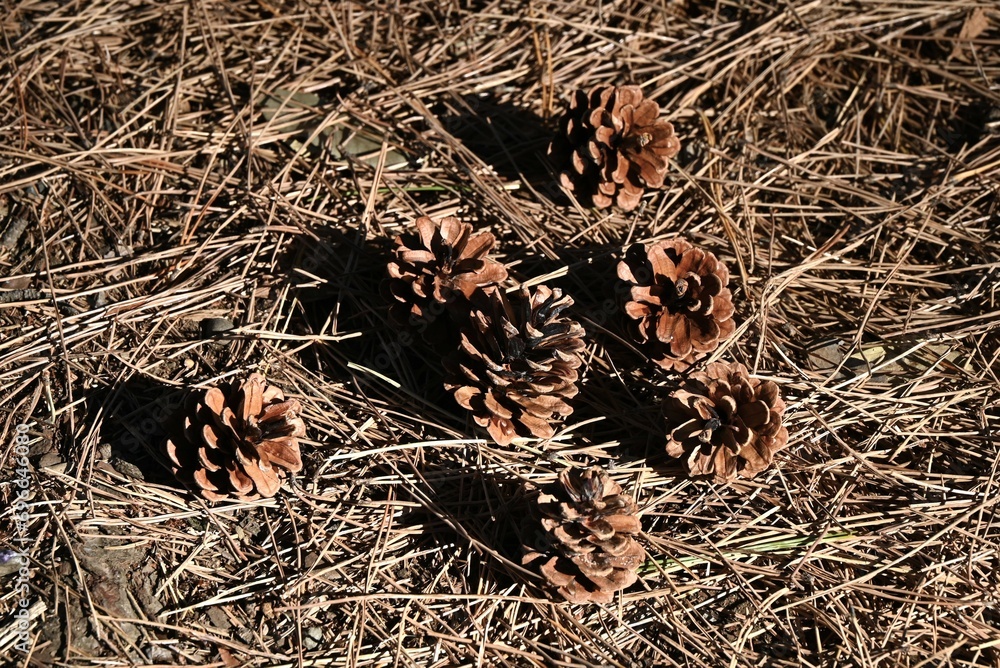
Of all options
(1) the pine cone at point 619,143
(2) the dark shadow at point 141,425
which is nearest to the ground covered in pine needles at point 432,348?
(2) the dark shadow at point 141,425

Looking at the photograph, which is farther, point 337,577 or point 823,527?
point 823,527

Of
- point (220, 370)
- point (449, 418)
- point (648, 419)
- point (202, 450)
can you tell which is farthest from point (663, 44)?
point (202, 450)

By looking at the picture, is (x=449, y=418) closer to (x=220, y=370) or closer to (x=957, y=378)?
(x=220, y=370)

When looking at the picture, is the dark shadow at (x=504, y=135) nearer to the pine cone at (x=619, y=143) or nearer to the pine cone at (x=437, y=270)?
the pine cone at (x=619, y=143)

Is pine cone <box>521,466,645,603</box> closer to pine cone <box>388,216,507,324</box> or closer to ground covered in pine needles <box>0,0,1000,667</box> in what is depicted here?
ground covered in pine needles <box>0,0,1000,667</box>
